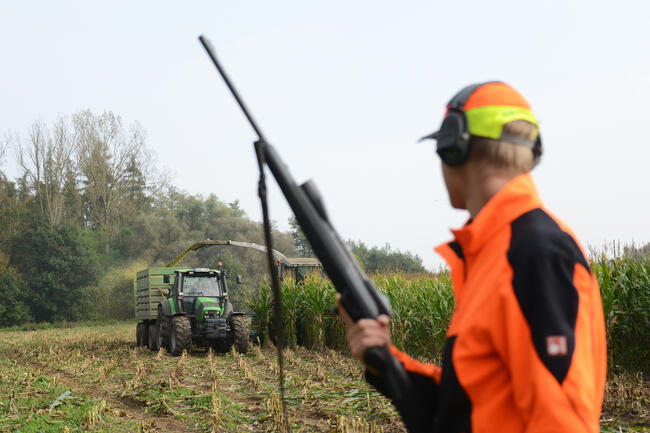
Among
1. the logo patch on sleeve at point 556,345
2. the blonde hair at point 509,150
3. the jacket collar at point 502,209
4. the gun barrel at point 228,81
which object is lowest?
the logo patch on sleeve at point 556,345

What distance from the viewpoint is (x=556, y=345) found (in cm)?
126

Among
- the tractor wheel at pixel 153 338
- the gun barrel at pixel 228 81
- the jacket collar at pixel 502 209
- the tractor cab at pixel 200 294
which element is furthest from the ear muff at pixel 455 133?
the tractor wheel at pixel 153 338

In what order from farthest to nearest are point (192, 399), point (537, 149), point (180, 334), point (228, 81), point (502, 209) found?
point (180, 334)
point (192, 399)
point (228, 81)
point (537, 149)
point (502, 209)

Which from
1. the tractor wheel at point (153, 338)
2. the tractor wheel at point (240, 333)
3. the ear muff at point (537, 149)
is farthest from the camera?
the tractor wheel at point (153, 338)

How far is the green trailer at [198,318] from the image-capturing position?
49.5 ft

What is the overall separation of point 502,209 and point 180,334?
46.1ft

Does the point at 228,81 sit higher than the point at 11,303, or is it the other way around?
the point at 228,81

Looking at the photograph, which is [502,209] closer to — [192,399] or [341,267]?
[341,267]

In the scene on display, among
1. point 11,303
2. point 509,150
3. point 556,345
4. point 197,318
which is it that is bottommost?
point 11,303

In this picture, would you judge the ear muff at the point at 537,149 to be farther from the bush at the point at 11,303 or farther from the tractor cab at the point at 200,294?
the bush at the point at 11,303

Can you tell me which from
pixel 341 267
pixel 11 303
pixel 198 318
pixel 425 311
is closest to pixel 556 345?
pixel 341 267

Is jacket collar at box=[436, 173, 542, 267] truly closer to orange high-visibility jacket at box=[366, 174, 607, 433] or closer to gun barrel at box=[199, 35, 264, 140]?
orange high-visibility jacket at box=[366, 174, 607, 433]

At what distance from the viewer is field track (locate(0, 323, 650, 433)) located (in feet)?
21.8

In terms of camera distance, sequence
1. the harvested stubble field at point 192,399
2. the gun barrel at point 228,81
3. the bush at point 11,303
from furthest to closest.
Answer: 1. the bush at point 11,303
2. the harvested stubble field at point 192,399
3. the gun barrel at point 228,81
